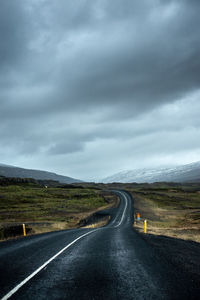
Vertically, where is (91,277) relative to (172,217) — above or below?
above

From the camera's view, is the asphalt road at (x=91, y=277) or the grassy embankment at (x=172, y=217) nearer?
the asphalt road at (x=91, y=277)

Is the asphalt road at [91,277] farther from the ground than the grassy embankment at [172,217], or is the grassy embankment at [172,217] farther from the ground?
the asphalt road at [91,277]

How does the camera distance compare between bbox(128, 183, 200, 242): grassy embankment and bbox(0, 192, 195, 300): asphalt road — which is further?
bbox(128, 183, 200, 242): grassy embankment

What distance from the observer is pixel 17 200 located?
231ft

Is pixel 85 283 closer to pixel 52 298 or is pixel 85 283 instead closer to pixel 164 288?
pixel 52 298

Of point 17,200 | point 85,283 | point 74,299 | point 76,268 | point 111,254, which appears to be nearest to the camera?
point 74,299

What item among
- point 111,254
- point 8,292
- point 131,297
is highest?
point 8,292

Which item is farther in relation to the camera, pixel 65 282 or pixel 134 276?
pixel 134 276

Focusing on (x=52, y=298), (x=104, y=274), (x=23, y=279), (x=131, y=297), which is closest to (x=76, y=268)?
(x=104, y=274)

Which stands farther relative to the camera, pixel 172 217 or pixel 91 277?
pixel 172 217

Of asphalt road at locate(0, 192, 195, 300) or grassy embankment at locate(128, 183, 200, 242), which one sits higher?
asphalt road at locate(0, 192, 195, 300)

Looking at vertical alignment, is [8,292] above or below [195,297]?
above

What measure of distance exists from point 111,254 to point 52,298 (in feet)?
17.7

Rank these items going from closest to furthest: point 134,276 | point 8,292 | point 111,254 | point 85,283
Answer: point 8,292 < point 85,283 < point 134,276 < point 111,254
